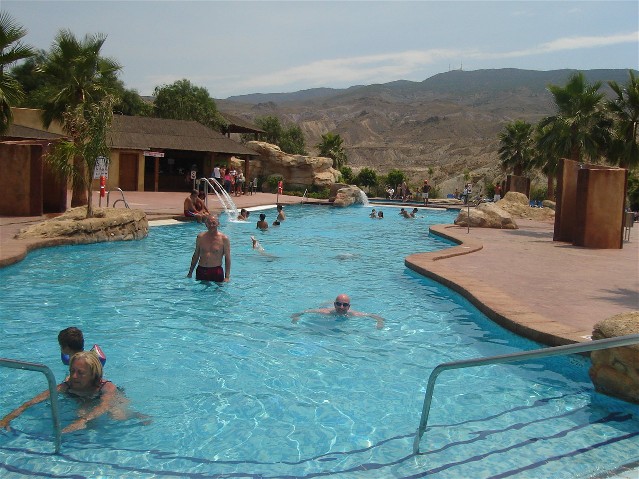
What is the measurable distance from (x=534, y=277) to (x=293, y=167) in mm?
32709

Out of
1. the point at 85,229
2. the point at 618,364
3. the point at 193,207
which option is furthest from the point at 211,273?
the point at 193,207

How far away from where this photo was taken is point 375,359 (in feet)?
22.0

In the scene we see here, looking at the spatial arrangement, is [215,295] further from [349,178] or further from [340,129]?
[340,129]

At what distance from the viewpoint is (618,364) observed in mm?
5141

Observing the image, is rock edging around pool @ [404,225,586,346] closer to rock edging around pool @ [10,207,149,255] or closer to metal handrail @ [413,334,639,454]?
metal handrail @ [413,334,639,454]

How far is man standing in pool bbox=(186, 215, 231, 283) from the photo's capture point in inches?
370

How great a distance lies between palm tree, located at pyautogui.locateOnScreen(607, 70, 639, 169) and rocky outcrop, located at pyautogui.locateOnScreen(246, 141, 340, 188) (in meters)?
22.3

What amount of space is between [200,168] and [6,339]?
31131 millimetres

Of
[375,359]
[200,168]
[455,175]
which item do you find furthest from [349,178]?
[375,359]

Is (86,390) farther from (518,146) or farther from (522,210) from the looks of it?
(518,146)

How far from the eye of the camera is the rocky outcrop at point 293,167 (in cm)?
4178

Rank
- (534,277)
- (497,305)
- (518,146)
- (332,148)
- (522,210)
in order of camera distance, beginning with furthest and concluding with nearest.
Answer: (332,148) → (518,146) → (522,210) → (534,277) → (497,305)

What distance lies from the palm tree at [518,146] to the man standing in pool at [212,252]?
33.9 meters

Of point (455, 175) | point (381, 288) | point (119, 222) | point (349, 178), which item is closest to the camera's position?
point (381, 288)
